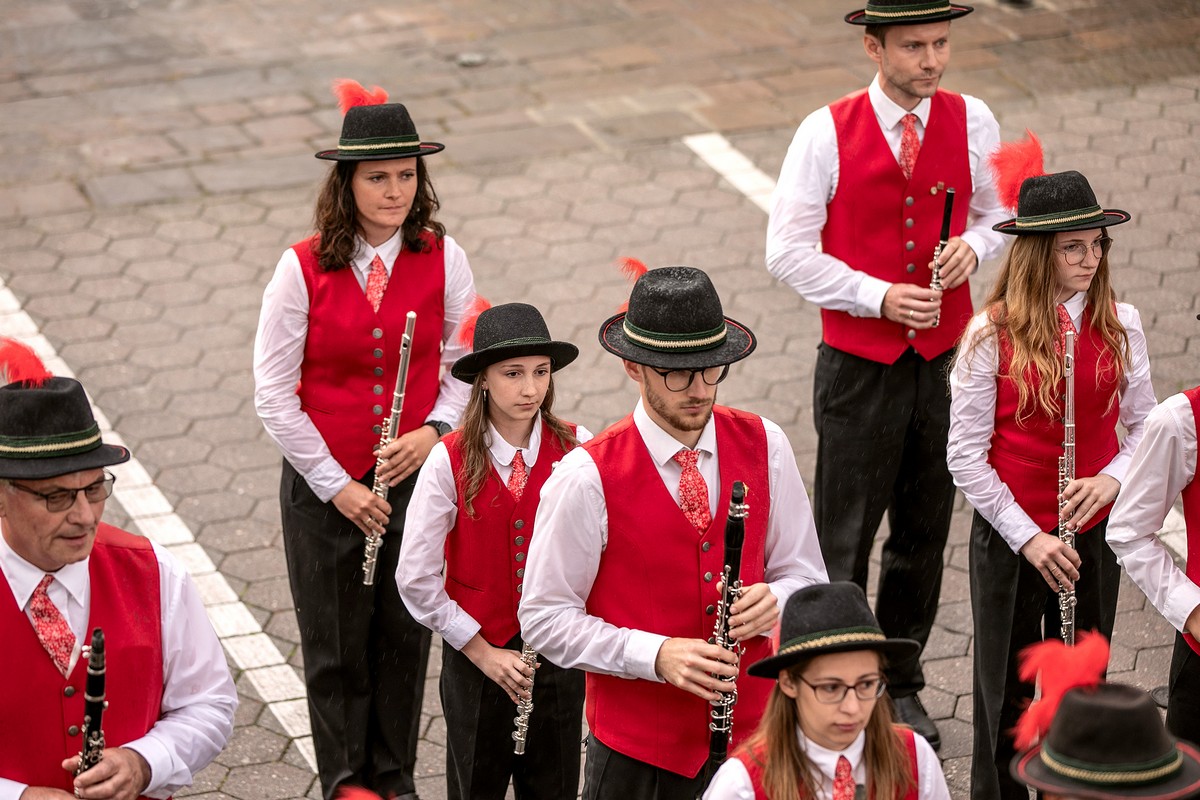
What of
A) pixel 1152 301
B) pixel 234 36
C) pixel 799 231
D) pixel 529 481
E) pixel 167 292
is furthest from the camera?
pixel 234 36

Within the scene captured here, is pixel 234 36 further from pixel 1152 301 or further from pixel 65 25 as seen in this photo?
pixel 1152 301

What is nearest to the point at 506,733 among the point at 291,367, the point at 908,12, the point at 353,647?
the point at 353,647

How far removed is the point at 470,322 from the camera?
5.82 metres

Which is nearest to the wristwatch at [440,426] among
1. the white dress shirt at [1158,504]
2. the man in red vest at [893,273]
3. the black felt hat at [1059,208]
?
the man in red vest at [893,273]

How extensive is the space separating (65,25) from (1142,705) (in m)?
12.9

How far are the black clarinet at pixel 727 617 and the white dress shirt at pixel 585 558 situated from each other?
170 millimetres

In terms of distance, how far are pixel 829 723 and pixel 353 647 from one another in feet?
8.48

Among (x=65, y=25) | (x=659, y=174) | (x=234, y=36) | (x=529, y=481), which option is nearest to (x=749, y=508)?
(x=529, y=481)

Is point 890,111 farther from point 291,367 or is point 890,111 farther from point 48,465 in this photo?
point 48,465

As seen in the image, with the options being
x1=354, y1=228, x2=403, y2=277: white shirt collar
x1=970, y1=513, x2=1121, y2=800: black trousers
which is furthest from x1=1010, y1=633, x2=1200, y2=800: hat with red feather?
x1=354, y1=228, x2=403, y2=277: white shirt collar

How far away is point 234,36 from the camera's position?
13945 mm

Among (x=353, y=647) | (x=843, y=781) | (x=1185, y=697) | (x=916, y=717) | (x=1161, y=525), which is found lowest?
(x=916, y=717)

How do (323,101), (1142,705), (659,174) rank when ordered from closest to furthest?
1. (1142,705)
2. (659,174)
3. (323,101)

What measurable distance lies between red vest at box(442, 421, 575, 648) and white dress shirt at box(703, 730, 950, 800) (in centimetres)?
150
